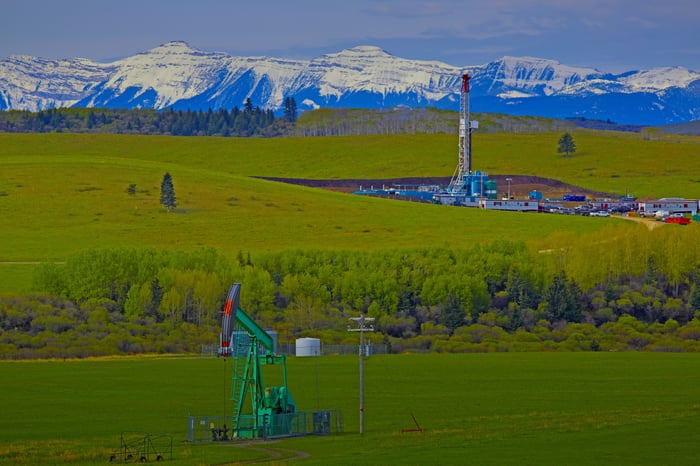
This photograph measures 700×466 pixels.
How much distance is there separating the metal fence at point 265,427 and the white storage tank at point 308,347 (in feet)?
122

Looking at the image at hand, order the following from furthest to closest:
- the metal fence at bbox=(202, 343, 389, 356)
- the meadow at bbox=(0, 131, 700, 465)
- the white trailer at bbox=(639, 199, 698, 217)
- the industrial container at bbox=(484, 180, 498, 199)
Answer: the industrial container at bbox=(484, 180, 498, 199) → the white trailer at bbox=(639, 199, 698, 217) → the metal fence at bbox=(202, 343, 389, 356) → the meadow at bbox=(0, 131, 700, 465)

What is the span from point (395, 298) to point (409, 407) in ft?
156

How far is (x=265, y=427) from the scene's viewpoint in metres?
56.4

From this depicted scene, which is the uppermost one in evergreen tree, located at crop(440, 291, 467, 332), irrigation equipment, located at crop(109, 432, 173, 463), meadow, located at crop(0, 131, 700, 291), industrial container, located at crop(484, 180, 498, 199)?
industrial container, located at crop(484, 180, 498, 199)

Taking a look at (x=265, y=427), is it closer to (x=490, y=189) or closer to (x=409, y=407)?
(x=409, y=407)

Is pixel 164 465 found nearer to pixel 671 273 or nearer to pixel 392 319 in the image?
pixel 392 319

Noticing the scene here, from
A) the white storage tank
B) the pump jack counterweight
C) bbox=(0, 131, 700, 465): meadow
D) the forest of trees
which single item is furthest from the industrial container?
the pump jack counterweight

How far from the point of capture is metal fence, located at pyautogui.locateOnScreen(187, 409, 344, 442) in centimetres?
5553

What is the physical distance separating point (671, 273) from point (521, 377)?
45.5 metres

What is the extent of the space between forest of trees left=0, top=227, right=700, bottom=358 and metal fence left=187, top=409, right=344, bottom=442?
4074cm

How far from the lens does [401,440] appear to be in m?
51.0

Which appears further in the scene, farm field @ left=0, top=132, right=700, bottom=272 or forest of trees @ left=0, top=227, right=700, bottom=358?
farm field @ left=0, top=132, right=700, bottom=272

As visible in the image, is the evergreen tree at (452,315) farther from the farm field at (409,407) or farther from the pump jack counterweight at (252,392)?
the pump jack counterweight at (252,392)

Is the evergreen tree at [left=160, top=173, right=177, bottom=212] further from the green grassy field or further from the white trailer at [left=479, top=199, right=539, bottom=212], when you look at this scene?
the white trailer at [left=479, top=199, right=539, bottom=212]
